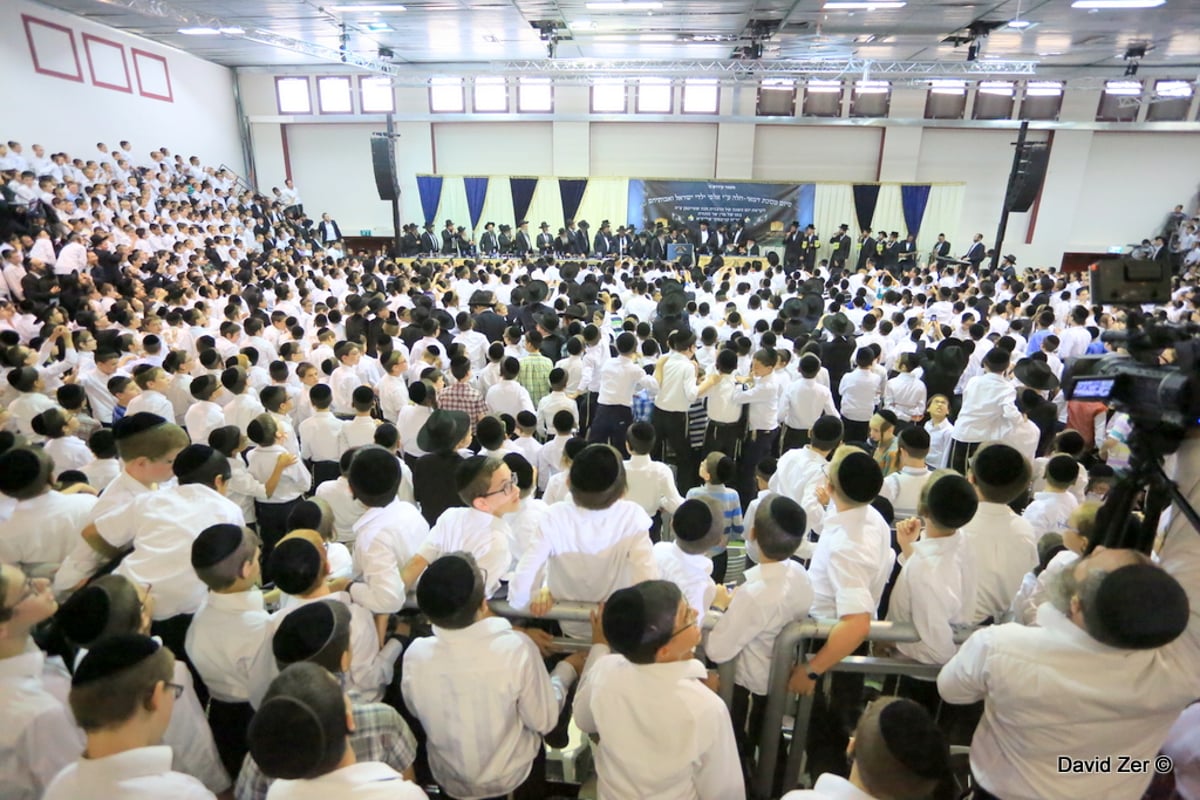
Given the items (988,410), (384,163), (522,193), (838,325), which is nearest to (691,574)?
(988,410)

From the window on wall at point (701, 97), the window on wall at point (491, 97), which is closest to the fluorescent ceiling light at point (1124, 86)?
the window on wall at point (701, 97)

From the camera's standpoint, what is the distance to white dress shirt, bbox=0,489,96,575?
8.91 ft

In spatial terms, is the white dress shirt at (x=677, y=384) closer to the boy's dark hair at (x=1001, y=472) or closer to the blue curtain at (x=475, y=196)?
the boy's dark hair at (x=1001, y=472)

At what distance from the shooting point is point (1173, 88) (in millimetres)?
12812

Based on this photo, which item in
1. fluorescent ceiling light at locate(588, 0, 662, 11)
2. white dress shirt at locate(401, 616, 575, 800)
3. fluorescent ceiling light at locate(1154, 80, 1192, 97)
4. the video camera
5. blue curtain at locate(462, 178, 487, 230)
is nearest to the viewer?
the video camera

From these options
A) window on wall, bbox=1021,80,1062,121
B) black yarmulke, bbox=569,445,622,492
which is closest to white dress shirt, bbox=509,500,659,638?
black yarmulke, bbox=569,445,622,492

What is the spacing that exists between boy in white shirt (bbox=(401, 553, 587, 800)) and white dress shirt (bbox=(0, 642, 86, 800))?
95 centimetres

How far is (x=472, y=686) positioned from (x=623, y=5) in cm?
1124

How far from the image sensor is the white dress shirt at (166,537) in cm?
245

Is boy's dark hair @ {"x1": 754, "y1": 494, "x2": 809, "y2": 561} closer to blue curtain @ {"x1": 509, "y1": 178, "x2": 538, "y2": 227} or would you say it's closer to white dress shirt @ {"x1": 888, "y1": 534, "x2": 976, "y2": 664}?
white dress shirt @ {"x1": 888, "y1": 534, "x2": 976, "y2": 664}

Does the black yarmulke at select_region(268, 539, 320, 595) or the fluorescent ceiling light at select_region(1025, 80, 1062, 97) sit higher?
the fluorescent ceiling light at select_region(1025, 80, 1062, 97)

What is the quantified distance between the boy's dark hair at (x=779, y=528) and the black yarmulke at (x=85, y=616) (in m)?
2.06

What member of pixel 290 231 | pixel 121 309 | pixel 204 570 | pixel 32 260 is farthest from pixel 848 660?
pixel 290 231

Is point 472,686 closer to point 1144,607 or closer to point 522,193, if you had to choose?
point 1144,607
